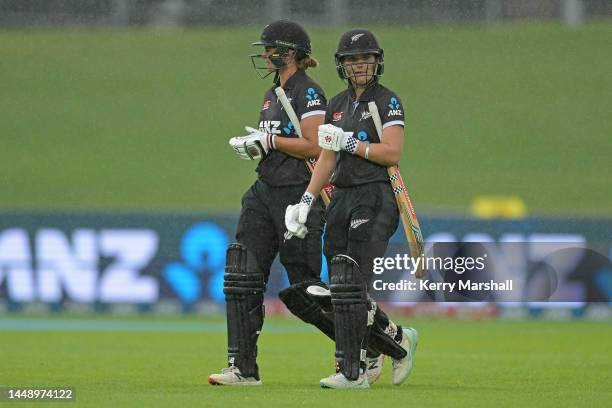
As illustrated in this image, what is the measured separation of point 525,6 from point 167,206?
13.1 m

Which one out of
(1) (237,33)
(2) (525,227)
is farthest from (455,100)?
(2) (525,227)

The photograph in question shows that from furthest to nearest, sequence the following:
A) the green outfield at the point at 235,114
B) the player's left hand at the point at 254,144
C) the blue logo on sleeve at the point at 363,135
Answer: the green outfield at the point at 235,114
the player's left hand at the point at 254,144
the blue logo on sleeve at the point at 363,135

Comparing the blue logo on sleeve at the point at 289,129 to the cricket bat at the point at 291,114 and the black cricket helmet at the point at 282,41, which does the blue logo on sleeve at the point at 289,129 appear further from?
the black cricket helmet at the point at 282,41

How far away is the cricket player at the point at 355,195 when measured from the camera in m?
8.98

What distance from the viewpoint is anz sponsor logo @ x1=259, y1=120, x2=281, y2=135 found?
9.52 m

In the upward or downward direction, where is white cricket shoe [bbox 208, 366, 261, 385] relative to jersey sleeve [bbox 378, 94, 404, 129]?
downward

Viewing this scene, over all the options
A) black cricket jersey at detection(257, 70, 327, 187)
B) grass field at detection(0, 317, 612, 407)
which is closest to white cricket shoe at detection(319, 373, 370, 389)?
grass field at detection(0, 317, 612, 407)

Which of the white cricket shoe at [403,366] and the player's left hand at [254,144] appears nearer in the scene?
the player's left hand at [254,144]

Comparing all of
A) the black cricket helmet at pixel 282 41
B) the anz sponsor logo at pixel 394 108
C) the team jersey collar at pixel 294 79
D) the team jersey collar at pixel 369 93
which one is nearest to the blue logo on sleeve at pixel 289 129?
the team jersey collar at pixel 294 79

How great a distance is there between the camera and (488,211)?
76.8 ft

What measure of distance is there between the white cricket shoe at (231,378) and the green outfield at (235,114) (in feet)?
59.1

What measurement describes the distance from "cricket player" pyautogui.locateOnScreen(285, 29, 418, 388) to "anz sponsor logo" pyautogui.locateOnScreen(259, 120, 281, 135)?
15.1 inches

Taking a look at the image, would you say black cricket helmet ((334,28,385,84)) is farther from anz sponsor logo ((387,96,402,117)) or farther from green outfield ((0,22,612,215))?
green outfield ((0,22,612,215))

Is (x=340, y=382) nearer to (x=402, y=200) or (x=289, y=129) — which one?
(x=402, y=200)
